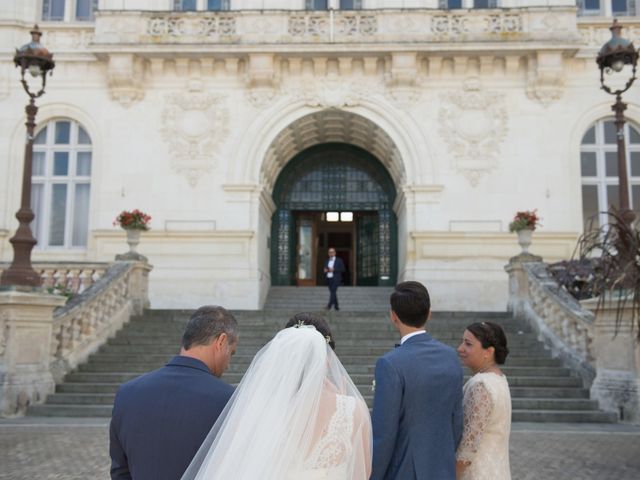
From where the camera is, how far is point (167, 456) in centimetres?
273

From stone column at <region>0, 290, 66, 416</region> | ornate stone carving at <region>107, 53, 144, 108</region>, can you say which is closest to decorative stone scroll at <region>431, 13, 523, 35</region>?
ornate stone carving at <region>107, 53, 144, 108</region>

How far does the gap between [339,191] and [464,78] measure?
538 cm

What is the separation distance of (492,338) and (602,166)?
56.8ft

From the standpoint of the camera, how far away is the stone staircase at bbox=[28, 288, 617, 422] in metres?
10.6

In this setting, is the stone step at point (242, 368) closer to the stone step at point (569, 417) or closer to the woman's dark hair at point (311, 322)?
the stone step at point (569, 417)

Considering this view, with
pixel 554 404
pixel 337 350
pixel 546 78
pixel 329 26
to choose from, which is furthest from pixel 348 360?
pixel 546 78

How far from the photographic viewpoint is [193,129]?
758 inches

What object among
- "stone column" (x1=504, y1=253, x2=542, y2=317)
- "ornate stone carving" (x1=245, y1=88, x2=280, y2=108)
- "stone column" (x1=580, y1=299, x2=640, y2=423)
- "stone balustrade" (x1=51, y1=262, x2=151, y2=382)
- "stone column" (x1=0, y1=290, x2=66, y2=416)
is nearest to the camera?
"stone column" (x1=580, y1=299, x2=640, y2=423)

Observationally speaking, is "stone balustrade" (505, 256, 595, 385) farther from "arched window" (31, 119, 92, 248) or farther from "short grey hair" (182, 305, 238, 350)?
"arched window" (31, 119, 92, 248)

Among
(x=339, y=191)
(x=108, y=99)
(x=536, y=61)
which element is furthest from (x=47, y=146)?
(x=536, y=61)

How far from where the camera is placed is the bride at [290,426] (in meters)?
2.60

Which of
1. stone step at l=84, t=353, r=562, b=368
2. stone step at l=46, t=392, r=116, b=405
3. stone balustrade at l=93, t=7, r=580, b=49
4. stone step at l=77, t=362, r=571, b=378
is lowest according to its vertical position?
stone step at l=46, t=392, r=116, b=405

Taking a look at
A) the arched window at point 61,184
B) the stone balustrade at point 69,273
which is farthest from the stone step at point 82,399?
the arched window at point 61,184

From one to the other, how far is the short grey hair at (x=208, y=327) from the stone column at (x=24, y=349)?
29.6 ft
